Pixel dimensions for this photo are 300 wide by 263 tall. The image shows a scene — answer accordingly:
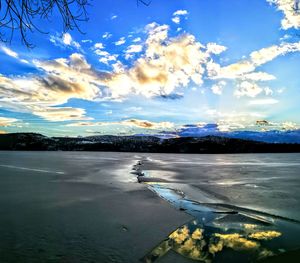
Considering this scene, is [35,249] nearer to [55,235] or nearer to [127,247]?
[55,235]

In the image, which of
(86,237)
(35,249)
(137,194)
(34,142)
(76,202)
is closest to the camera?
(35,249)

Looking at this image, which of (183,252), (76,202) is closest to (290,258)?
(183,252)

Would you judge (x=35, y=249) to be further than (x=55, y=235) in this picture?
No

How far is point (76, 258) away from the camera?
3660mm

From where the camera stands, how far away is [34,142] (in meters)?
144

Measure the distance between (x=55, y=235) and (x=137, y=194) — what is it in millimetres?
4667

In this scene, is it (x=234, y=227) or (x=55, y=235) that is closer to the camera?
→ (x=55, y=235)

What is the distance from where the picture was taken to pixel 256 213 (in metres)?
6.59

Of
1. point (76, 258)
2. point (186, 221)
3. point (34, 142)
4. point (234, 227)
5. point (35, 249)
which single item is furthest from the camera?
point (34, 142)

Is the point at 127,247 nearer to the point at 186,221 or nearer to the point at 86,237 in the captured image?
the point at 86,237

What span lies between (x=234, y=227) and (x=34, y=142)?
5828 inches

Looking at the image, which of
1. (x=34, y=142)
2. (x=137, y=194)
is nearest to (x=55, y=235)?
(x=137, y=194)

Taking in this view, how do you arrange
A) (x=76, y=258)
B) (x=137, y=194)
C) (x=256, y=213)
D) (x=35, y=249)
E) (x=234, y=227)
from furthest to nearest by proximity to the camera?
(x=137, y=194) → (x=256, y=213) → (x=234, y=227) → (x=35, y=249) → (x=76, y=258)

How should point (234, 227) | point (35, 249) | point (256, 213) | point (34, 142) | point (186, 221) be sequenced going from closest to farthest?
point (35, 249), point (234, 227), point (186, 221), point (256, 213), point (34, 142)
